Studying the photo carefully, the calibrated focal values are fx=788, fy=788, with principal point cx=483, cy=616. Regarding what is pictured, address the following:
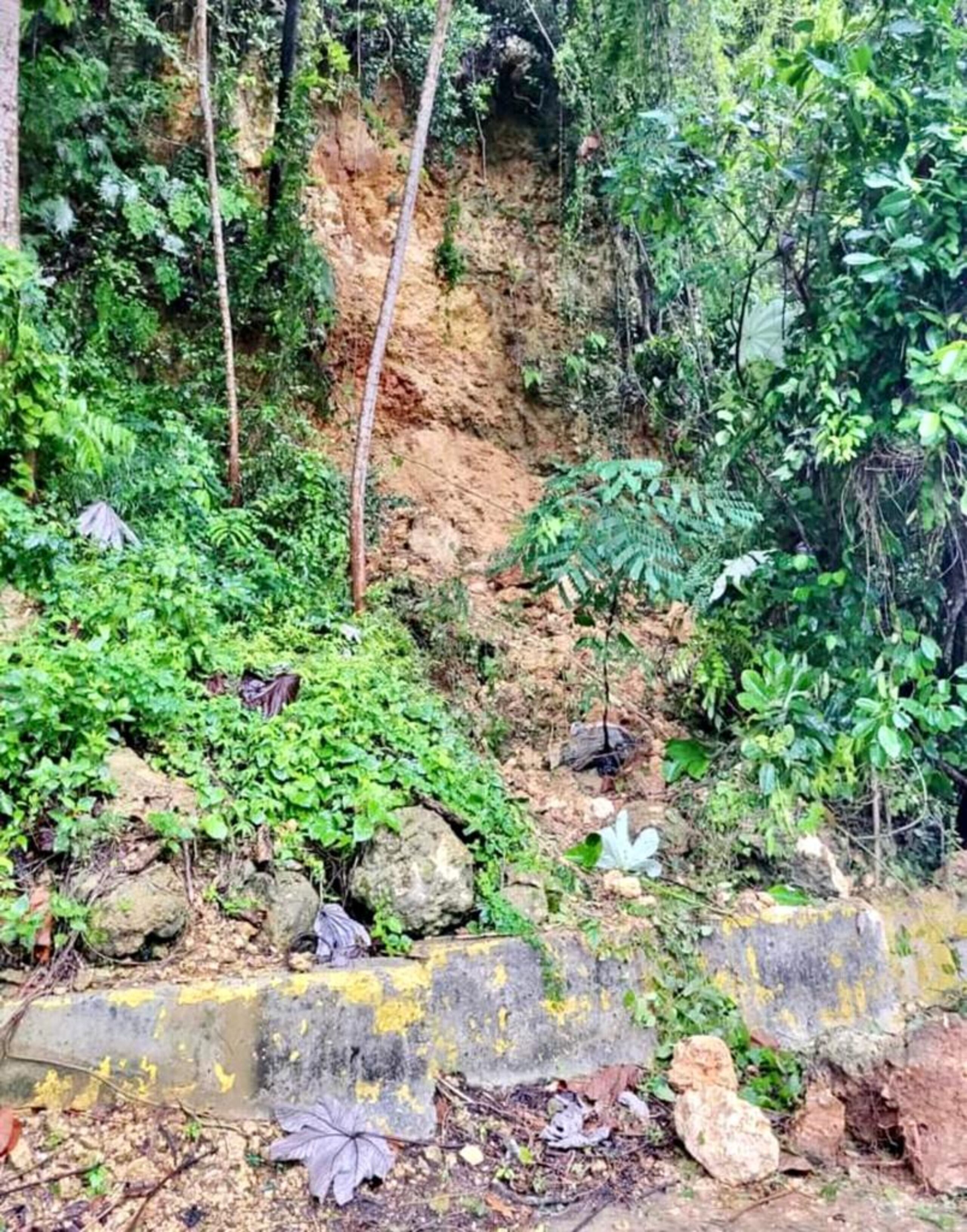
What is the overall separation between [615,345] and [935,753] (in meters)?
4.46

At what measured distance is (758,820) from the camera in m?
3.60

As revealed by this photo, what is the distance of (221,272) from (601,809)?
410 centimetres

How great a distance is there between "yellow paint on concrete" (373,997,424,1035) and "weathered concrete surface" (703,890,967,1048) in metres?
1.24

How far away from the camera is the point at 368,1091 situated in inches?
95.2

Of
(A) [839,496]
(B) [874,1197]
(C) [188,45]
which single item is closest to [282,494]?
(A) [839,496]

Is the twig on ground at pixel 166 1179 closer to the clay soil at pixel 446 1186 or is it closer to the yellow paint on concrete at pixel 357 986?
the clay soil at pixel 446 1186

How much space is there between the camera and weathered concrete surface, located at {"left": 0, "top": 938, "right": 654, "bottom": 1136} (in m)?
2.23

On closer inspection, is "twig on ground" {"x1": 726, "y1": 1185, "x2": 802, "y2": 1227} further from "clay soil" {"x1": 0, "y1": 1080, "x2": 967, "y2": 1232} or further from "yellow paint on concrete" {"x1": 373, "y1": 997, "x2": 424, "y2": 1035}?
"yellow paint on concrete" {"x1": 373, "y1": 997, "x2": 424, "y2": 1035}

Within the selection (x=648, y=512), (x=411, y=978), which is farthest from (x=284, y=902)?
(x=648, y=512)

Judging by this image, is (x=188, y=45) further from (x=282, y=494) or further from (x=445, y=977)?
(x=445, y=977)

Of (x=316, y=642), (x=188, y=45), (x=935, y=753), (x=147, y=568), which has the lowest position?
(x=935, y=753)

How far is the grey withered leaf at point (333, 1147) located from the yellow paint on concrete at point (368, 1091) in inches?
1.3

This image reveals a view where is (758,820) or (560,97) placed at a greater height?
(560,97)

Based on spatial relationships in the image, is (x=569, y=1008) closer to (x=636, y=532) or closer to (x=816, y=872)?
(x=816, y=872)
